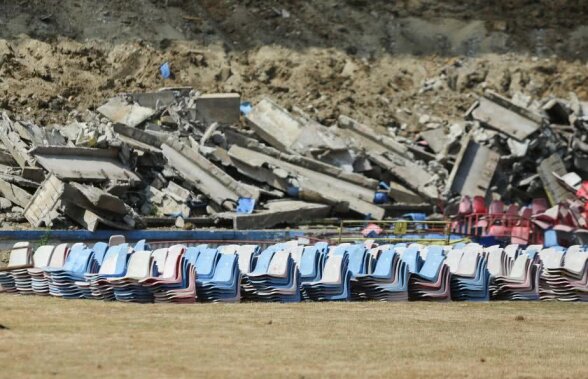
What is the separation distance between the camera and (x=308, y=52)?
3825cm

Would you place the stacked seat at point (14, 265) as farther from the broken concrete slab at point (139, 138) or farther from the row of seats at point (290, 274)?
the broken concrete slab at point (139, 138)

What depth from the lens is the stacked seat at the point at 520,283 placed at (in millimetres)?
19188

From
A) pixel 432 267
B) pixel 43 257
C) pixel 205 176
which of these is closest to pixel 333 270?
pixel 432 267

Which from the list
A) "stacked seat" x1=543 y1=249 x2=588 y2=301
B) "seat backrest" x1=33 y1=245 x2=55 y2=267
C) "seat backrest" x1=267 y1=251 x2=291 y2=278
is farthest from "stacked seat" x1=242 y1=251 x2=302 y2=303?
"stacked seat" x1=543 y1=249 x2=588 y2=301

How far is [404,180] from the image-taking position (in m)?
30.9

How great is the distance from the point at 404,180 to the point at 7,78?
1117 cm

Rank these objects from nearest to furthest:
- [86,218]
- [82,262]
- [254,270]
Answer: [82,262] < [254,270] < [86,218]

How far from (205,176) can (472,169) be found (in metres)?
7.48

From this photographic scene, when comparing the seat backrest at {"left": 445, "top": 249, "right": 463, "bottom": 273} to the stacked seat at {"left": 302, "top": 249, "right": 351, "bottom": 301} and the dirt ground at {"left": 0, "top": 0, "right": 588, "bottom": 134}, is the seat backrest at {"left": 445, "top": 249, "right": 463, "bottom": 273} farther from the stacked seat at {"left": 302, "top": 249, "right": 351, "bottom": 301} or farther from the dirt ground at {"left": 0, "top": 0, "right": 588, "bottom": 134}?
the dirt ground at {"left": 0, "top": 0, "right": 588, "bottom": 134}

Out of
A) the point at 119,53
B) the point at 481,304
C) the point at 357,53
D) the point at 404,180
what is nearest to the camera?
the point at 481,304

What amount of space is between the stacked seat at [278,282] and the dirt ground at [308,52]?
14.3 metres

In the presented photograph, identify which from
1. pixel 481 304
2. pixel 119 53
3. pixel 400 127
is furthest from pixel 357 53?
pixel 481 304

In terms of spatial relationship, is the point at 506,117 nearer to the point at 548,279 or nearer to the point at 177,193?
the point at 177,193

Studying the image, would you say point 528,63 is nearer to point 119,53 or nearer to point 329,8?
point 329,8
